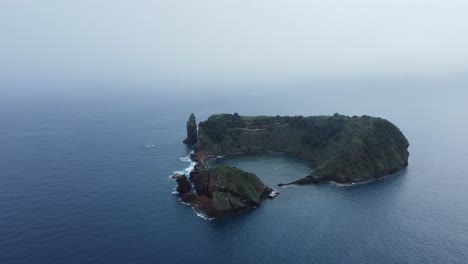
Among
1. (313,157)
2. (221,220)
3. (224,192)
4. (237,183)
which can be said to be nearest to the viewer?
(221,220)

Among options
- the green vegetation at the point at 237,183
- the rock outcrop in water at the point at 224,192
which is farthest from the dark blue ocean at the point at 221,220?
the green vegetation at the point at 237,183

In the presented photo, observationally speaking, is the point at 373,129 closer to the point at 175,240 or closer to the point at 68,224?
the point at 175,240

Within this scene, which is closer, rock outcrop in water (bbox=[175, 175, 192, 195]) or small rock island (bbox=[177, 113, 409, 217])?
small rock island (bbox=[177, 113, 409, 217])

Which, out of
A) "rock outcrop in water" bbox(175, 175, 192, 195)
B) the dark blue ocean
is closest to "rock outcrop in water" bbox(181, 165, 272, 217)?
"rock outcrop in water" bbox(175, 175, 192, 195)

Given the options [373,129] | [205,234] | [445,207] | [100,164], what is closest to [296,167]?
[373,129]

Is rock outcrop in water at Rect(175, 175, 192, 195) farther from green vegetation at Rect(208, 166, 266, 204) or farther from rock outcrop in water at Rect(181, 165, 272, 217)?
green vegetation at Rect(208, 166, 266, 204)

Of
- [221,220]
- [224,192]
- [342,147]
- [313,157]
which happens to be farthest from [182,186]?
[342,147]

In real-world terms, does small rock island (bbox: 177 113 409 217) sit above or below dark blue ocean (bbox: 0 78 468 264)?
above

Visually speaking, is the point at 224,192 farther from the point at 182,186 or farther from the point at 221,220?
the point at 182,186
